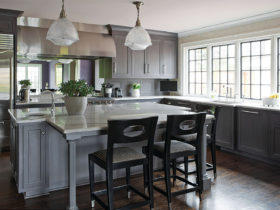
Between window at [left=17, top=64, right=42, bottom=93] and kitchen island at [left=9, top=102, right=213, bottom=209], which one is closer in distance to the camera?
kitchen island at [left=9, top=102, right=213, bottom=209]

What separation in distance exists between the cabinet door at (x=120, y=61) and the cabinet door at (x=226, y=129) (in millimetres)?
2388

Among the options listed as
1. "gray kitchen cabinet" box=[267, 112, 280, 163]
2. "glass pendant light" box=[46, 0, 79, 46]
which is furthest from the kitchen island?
"gray kitchen cabinet" box=[267, 112, 280, 163]

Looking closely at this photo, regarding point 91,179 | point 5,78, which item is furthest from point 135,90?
point 91,179

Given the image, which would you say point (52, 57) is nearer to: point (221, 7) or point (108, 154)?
point (221, 7)

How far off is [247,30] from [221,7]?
1.02 m

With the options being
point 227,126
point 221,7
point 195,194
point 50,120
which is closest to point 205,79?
point 227,126

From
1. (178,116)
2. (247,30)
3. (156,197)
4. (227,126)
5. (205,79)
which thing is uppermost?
(247,30)

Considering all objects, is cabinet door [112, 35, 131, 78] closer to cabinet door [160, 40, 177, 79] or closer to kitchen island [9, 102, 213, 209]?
cabinet door [160, 40, 177, 79]

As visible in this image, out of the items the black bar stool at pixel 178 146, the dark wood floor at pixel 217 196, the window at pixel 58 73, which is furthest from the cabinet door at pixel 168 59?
the black bar stool at pixel 178 146

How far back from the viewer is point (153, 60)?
267 inches

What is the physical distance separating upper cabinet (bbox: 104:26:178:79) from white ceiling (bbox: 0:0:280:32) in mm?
708

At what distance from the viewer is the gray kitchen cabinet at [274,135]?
166 inches

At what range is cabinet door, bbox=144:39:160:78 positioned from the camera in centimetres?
670

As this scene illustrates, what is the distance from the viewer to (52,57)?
19.4 ft
